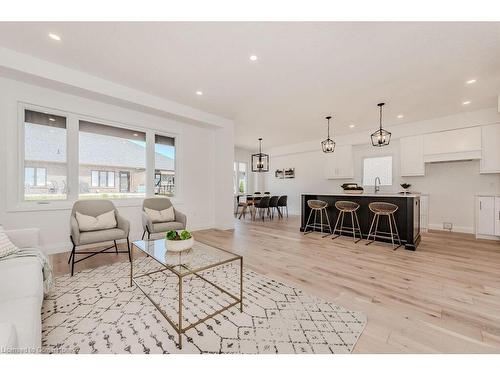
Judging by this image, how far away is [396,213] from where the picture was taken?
158 inches

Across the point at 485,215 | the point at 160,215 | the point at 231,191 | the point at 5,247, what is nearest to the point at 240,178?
the point at 231,191

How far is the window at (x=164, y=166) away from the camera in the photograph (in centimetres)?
473

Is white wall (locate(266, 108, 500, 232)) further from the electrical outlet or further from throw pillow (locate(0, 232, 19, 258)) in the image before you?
throw pillow (locate(0, 232, 19, 258))

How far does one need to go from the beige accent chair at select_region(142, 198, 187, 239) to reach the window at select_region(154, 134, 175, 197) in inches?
28.7

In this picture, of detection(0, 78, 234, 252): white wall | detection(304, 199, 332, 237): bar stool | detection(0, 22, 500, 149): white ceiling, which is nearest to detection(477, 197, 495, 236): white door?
detection(0, 22, 500, 149): white ceiling

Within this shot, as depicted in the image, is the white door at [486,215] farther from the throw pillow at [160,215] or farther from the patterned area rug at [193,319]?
the throw pillow at [160,215]

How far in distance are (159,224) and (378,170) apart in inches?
239

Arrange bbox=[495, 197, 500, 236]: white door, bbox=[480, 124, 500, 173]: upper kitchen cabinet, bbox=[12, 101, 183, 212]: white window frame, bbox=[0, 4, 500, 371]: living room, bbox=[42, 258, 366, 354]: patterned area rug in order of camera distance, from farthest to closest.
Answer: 1. bbox=[480, 124, 500, 173]: upper kitchen cabinet
2. bbox=[495, 197, 500, 236]: white door
3. bbox=[12, 101, 183, 212]: white window frame
4. bbox=[0, 4, 500, 371]: living room
5. bbox=[42, 258, 366, 354]: patterned area rug

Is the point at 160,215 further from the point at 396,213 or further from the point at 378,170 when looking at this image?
the point at 378,170

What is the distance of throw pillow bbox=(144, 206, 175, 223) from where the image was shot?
12.3 feet

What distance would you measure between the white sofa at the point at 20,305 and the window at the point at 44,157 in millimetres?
2126

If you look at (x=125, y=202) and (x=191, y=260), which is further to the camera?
(x=125, y=202)
